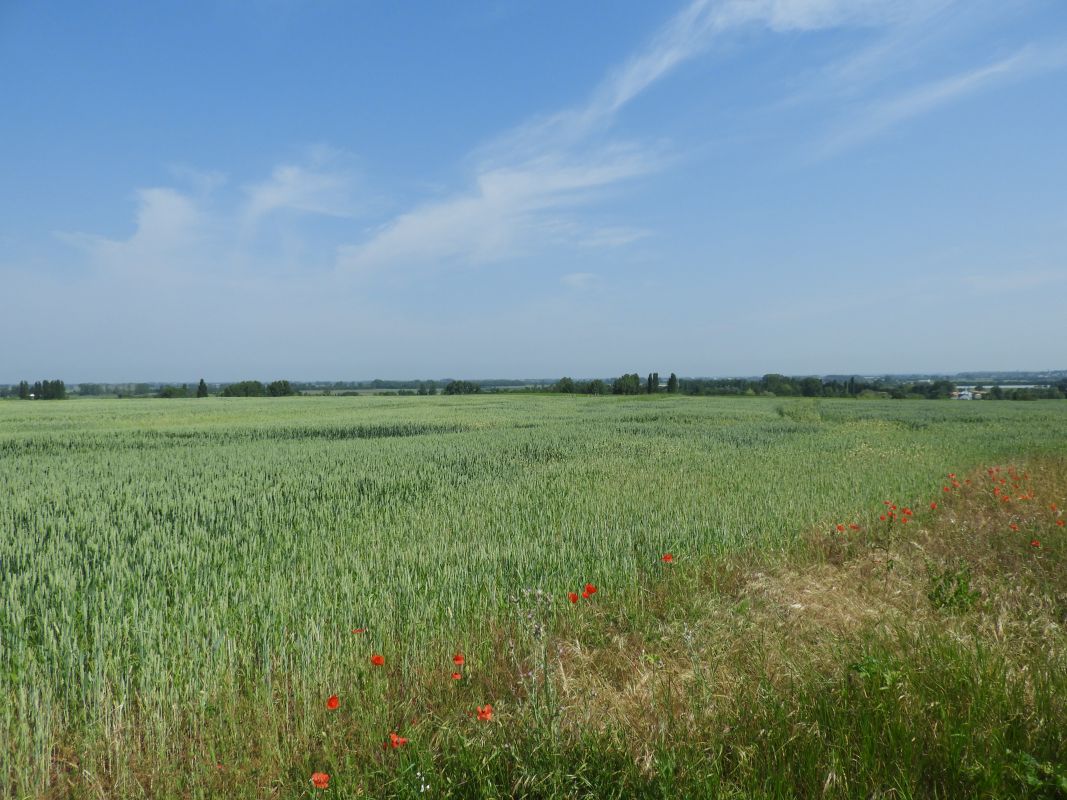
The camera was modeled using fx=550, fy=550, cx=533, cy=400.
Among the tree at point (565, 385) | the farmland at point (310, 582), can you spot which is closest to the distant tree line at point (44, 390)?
the tree at point (565, 385)

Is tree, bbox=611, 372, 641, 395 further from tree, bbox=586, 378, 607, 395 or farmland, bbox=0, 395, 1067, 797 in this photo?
farmland, bbox=0, 395, 1067, 797

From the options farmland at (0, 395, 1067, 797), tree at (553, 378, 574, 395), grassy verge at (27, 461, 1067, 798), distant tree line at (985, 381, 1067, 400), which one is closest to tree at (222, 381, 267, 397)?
tree at (553, 378, 574, 395)

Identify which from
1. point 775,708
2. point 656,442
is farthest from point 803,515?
point 656,442

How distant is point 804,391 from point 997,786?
95780 millimetres

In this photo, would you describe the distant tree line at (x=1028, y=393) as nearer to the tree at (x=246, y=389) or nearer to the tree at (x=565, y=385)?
the tree at (x=565, y=385)

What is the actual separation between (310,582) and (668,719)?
11.3ft

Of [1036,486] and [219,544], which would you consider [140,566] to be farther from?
[1036,486]

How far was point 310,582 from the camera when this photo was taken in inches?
199

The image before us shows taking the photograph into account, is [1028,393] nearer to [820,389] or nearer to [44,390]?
[820,389]

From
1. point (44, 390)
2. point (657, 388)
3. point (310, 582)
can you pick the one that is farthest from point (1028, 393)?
point (44, 390)

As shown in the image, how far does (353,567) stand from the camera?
18.5 feet

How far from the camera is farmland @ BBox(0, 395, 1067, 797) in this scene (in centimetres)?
300

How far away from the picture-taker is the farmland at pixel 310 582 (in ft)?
9.85

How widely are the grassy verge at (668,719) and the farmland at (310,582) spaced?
0.04 metres
